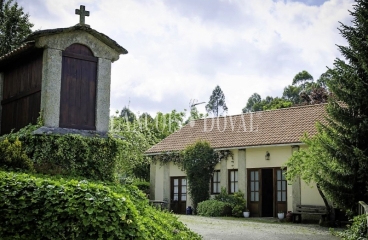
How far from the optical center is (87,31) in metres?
14.1

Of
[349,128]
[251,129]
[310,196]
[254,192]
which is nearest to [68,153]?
[349,128]

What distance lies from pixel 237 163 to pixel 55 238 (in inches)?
640

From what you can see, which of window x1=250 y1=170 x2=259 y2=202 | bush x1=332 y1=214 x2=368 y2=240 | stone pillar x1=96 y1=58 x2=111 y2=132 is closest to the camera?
bush x1=332 y1=214 x2=368 y2=240

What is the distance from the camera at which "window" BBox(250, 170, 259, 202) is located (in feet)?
76.9

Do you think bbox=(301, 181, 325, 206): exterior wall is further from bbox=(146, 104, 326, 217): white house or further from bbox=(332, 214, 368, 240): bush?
bbox=(332, 214, 368, 240): bush

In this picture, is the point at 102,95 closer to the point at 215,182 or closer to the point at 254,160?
the point at 254,160

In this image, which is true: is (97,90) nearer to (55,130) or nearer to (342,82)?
(55,130)

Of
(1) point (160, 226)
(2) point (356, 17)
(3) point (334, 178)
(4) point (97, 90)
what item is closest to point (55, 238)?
(1) point (160, 226)

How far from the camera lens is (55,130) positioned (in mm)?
13281

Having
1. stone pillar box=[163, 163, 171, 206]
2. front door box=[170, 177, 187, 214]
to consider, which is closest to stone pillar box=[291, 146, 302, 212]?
front door box=[170, 177, 187, 214]

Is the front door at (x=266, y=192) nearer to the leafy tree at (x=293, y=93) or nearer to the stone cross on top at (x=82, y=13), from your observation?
the stone cross on top at (x=82, y=13)

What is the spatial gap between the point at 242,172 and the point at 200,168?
2.18m

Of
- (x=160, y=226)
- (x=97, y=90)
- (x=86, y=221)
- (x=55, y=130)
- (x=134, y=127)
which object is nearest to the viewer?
(x=86, y=221)

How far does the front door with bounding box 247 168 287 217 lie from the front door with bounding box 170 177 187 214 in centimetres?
398
